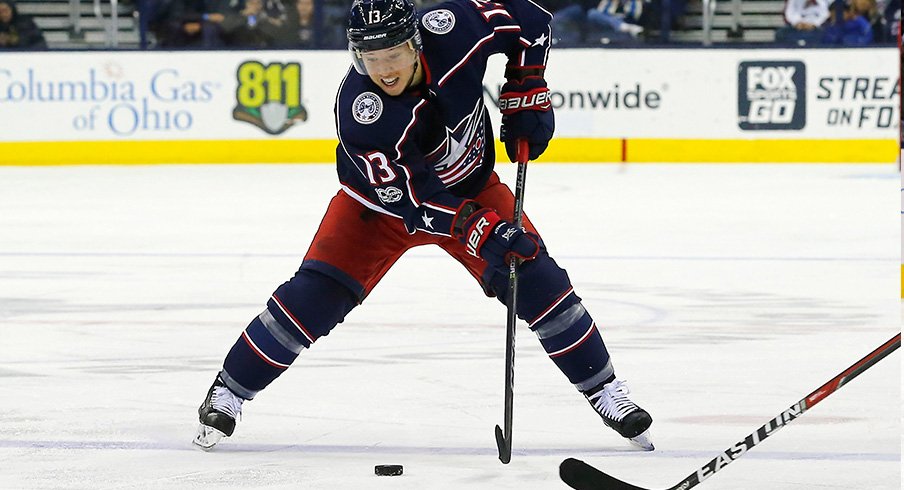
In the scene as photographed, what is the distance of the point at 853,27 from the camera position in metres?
11.4

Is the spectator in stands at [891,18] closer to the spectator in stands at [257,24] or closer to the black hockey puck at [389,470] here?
the spectator in stands at [257,24]

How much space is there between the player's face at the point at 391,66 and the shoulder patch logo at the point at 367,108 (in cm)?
3

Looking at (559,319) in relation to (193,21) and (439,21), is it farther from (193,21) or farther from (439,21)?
(193,21)

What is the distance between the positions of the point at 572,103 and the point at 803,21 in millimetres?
→ 1741

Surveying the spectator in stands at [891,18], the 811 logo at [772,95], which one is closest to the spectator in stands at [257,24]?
the 811 logo at [772,95]

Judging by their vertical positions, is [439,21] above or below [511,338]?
above

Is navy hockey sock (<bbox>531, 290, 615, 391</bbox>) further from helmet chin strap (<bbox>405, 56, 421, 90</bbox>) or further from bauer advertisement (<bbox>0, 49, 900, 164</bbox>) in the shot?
bauer advertisement (<bbox>0, 49, 900, 164</bbox>)

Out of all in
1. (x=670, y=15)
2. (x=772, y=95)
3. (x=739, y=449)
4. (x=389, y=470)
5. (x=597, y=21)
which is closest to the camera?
(x=739, y=449)

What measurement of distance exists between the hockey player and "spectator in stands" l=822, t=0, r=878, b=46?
8279 millimetres

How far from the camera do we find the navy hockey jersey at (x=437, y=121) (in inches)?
121

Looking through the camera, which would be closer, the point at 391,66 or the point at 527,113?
the point at 391,66

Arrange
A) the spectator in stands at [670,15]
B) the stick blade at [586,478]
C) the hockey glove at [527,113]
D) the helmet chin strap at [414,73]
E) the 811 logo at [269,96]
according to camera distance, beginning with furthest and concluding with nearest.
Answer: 1. the spectator in stands at [670,15]
2. the 811 logo at [269,96]
3. the hockey glove at [527,113]
4. the helmet chin strap at [414,73]
5. the stick blade at [586,478]

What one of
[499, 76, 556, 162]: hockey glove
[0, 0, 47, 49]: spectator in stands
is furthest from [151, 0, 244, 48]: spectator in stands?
[499, 76, 556, 162]: hockey glove

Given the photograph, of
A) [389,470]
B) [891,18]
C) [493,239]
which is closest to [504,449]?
[389,470]
